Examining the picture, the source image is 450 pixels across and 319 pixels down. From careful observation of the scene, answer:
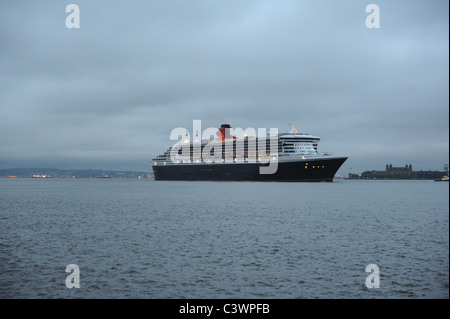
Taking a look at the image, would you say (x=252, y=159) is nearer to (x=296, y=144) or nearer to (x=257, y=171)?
(x=257, y=171)

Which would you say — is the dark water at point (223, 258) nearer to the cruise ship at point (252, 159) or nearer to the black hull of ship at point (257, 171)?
the black hull of ship at point (257, 171)

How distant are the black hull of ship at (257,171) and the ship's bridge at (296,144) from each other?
4.22m

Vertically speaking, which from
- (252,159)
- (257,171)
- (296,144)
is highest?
(296,144)

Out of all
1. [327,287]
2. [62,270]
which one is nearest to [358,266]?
[327,287]

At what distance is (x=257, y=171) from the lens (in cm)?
10919

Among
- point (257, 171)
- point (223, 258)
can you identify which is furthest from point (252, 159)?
point (223, 258)

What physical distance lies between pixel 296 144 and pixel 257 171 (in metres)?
12.4

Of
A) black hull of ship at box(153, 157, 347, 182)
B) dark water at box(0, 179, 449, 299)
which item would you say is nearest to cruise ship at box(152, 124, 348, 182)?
black hull of ship at box(153, 157, 347, 182)

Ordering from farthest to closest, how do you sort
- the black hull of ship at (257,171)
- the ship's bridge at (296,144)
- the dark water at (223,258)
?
the ship's bridge at (296,144), the black hull of ship at (257,171), the dark water at (223,258)

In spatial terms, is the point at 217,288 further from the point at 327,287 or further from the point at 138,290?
the point at 327,287

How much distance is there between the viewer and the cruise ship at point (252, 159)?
101500mm

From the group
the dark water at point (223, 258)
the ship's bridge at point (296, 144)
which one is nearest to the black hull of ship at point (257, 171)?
the ship's bridge at point (296, 144)

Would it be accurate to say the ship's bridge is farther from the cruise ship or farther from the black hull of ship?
the black hull of ship

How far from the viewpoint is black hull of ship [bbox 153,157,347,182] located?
9988 centimetres
